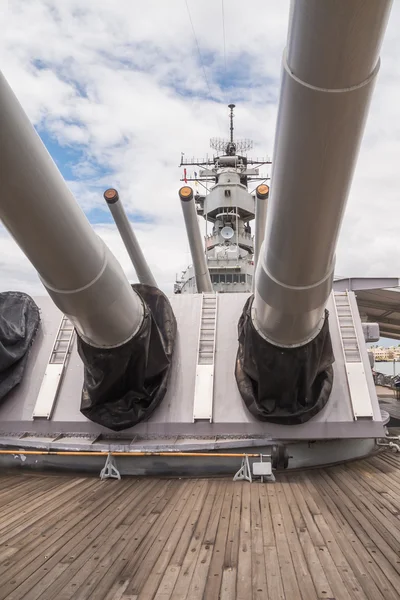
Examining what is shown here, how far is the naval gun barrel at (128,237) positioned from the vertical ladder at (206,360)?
164 cm

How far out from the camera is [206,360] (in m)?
5.35

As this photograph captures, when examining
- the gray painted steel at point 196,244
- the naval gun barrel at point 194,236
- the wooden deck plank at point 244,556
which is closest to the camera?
the wooden deck plank at point 244,556

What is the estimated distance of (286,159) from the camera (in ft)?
7.37

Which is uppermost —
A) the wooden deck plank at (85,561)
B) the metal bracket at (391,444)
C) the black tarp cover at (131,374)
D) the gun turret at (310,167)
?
the gun turret at (310,167)

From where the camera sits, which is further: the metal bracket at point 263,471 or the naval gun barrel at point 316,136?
the metal bracket at point 263,471

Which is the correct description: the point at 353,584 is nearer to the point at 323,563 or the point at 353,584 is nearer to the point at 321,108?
the point at 323,563

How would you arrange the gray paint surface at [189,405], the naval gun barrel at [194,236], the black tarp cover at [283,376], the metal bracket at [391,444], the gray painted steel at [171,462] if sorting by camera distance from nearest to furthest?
the black tarp cover at [283,376], the gray painted steel at [171,462], the gray paint surface at [189,405], the metal bracket at [391,444], the naval gun barrel at [194,236]

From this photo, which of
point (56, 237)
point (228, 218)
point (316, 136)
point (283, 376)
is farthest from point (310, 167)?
point (228, 218)

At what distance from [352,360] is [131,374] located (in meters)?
2.49

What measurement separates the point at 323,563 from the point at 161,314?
3101 mm

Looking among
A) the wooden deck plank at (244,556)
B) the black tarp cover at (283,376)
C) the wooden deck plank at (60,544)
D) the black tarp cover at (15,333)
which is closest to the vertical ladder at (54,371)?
the black tarp cover at (15,333)

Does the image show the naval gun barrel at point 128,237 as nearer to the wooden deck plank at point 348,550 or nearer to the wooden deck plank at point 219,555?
the wooden deck plank at point 219,555

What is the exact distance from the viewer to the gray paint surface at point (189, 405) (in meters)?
4.74

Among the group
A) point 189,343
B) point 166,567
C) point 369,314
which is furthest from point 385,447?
point 369,314
